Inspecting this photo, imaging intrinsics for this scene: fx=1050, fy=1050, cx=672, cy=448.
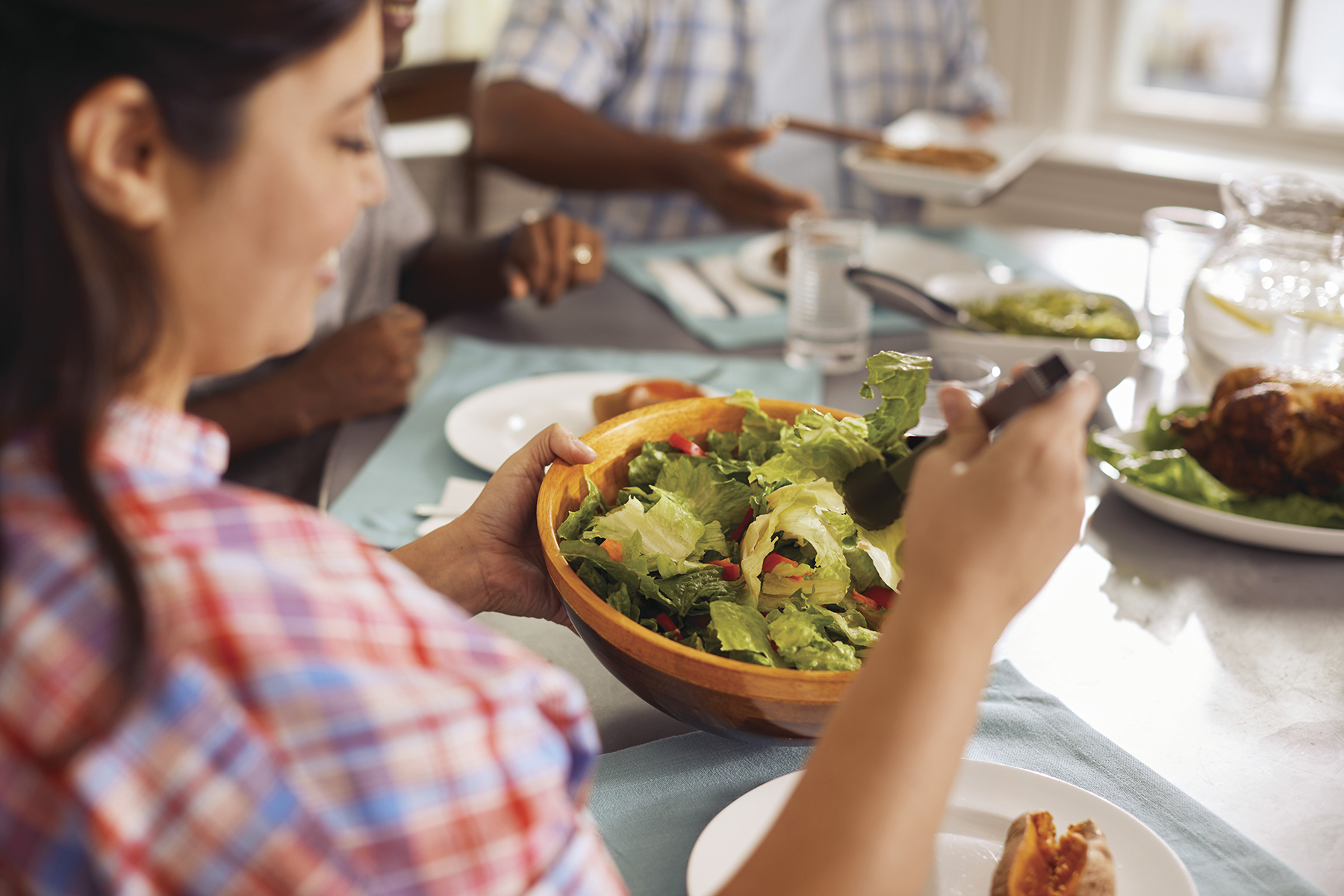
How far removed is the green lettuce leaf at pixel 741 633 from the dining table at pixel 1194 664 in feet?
0.53

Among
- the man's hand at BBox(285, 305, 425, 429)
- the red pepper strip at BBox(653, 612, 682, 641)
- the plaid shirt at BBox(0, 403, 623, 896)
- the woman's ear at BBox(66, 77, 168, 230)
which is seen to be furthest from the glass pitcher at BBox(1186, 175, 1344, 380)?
the woman's ear at BBox(66, 77, 168, 230)

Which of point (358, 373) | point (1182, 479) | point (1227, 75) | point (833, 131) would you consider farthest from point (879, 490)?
point (1227, 75)

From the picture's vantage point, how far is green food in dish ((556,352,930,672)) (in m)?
0.83

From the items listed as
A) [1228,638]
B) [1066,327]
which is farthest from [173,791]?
[1066,327]

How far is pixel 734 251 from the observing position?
235 centimetres

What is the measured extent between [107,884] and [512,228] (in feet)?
5.64

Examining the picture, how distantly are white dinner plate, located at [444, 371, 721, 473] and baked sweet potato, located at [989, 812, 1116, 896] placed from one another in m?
0.79

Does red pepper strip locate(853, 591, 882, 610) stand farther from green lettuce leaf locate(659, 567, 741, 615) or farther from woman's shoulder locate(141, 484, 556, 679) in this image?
woman's shoulder locate(141, 484, 556, 679)

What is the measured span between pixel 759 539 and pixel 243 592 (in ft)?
1.70

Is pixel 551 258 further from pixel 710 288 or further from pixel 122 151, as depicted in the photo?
pixel 122 151

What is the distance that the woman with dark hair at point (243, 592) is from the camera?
47cm

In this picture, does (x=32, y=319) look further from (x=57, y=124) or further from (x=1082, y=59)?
(x=1082, y=59)

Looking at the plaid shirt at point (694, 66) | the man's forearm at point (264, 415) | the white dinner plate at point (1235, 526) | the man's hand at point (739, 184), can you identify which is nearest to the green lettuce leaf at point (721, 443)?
the white dinner plate at point (1235, 526)

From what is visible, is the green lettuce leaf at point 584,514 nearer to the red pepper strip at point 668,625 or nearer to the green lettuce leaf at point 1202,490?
the red pepper strip at point 668,625
